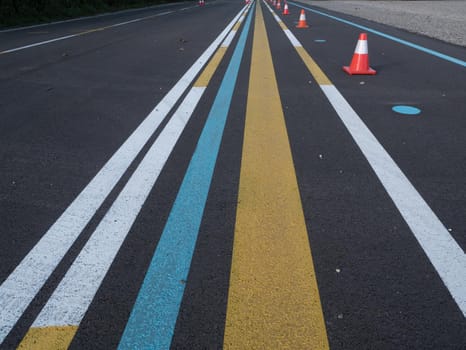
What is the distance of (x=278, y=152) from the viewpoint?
3.58 metres

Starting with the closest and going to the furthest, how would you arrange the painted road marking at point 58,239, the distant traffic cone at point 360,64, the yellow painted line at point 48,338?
the yellow painted line at point 48,338 → the painted road marking at point 58,239 → the distant traffic cone at point 360,64

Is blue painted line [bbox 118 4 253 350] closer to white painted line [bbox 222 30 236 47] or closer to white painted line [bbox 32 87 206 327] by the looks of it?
white painted line [bbox 32 87 206 327]

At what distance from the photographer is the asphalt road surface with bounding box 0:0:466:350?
1779 millimetres

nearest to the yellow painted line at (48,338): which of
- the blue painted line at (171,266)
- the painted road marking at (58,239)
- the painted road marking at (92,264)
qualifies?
the painted road marking at (92,264)

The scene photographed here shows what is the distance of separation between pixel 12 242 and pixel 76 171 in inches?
A: 39.1

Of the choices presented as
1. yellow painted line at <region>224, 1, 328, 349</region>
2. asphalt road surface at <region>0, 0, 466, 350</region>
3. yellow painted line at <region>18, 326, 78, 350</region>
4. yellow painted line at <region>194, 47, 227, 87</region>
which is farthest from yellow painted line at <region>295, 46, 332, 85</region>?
yellow painted line at <region>18, 326, 78, 350</region>

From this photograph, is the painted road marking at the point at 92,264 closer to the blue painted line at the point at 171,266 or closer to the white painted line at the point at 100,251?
the white painted line at the point at 100,251

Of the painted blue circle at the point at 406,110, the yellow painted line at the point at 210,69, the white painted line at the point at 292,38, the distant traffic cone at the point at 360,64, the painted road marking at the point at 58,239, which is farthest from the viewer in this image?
the white painted line at the point at 292,38

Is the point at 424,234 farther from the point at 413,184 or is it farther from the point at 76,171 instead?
the point at 76,171

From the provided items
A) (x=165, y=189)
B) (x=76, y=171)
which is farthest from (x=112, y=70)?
(x=165, y=189)

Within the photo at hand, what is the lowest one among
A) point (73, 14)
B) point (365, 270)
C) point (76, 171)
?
point (365, 270)

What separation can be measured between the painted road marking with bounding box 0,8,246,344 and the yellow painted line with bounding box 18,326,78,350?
4.7 inches

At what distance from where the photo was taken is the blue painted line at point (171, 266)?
5.66 ft

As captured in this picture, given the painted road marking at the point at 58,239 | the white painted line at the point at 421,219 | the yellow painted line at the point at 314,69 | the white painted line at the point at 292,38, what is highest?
the white painted line at the point at 292,38
